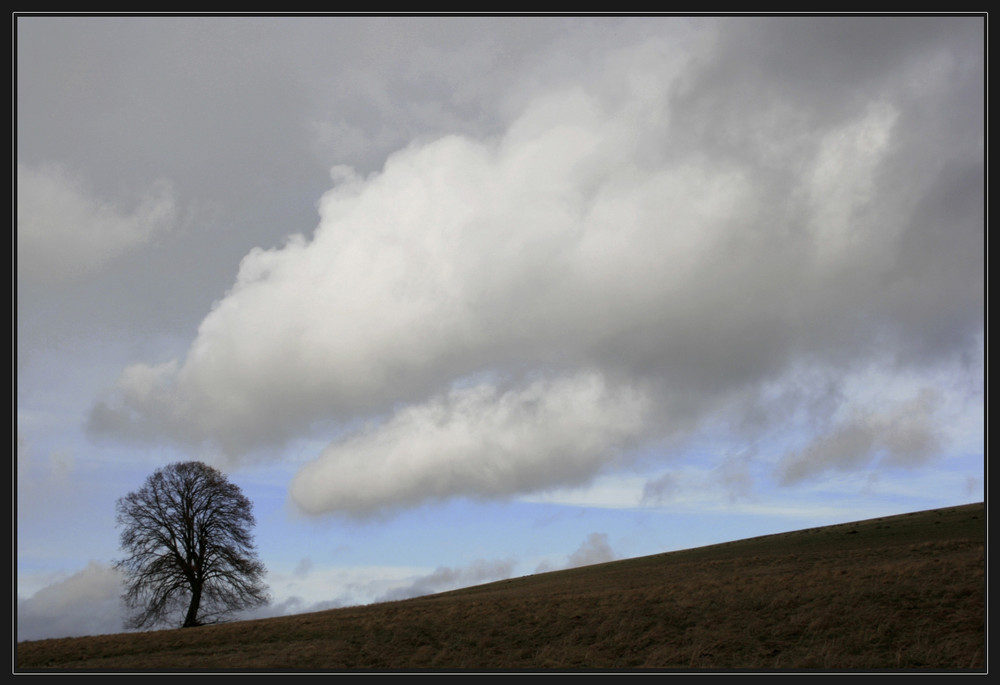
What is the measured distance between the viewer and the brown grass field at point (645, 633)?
67.1ft

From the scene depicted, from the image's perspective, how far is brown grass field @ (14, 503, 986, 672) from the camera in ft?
67.1

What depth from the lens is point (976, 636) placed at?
20641mm

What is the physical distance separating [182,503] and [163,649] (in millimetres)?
16536

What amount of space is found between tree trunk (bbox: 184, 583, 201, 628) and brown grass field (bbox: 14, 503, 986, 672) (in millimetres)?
9539

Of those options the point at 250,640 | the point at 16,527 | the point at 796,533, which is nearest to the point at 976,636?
the point at 250,640

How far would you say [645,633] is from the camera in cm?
2359

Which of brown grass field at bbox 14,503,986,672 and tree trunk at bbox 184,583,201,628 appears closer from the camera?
brown grass field at bbox 14,503,986,672

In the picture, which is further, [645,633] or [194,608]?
[194,608]

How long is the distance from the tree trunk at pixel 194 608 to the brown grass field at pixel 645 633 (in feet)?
31.3

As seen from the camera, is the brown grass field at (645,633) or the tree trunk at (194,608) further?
the tree trunk at (194,608)

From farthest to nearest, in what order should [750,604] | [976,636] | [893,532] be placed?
[893,532] < [750,604] < [976,636]

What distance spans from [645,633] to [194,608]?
92.8 feet
